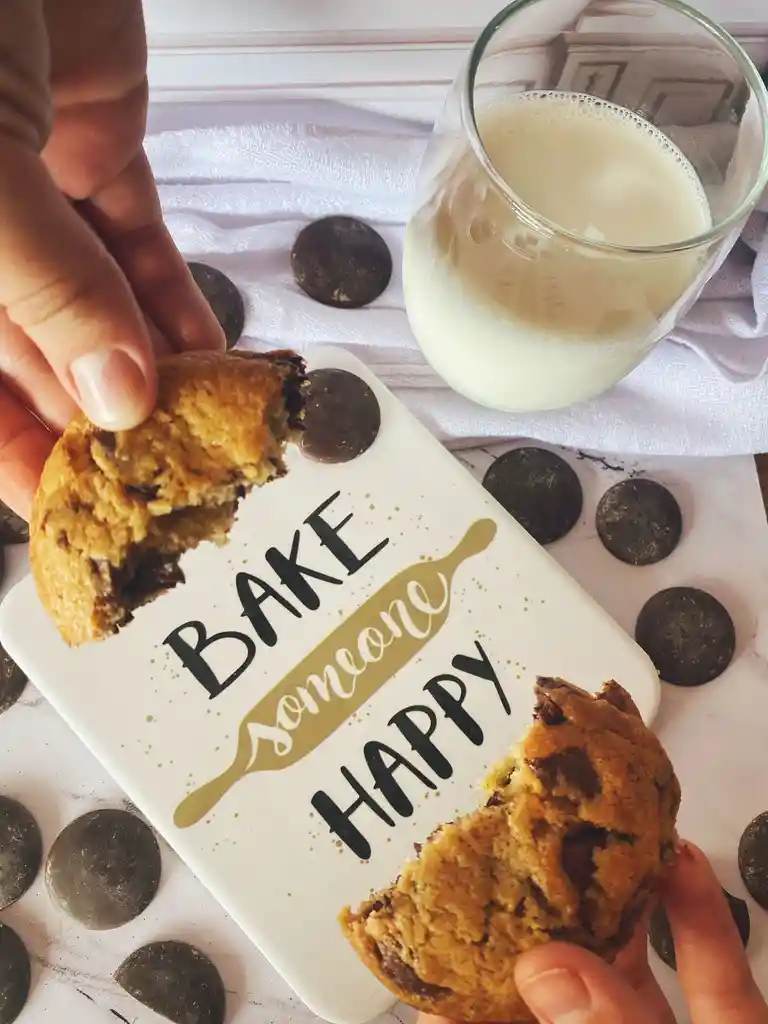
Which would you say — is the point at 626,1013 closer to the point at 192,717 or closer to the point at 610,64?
the point at 192,717

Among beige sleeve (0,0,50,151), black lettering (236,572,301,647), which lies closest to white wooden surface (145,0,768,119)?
beige sleeve (0,0,50,151)

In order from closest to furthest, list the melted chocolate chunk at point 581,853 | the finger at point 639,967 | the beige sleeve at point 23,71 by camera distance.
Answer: the beige sleeve at point 23,71 → the melted chocolate chunk at point 581,853 → the finger at point 639,967

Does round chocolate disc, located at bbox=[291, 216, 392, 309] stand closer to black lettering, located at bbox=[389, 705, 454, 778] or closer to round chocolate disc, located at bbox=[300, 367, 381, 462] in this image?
round chocolate disc, located at bbox=[300, 367, 381, 462]

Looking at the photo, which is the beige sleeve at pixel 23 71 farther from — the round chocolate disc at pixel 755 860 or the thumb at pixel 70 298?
the round chocolate disc at pixel 755 860

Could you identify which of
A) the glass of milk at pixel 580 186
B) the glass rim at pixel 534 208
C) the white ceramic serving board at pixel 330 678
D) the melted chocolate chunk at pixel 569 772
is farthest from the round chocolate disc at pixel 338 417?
the melted chocolate chunk at pixel 569 772

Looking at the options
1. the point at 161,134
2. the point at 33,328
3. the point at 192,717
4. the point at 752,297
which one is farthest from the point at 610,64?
the point at 192,717

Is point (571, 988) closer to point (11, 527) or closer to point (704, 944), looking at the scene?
point (704, 944)
